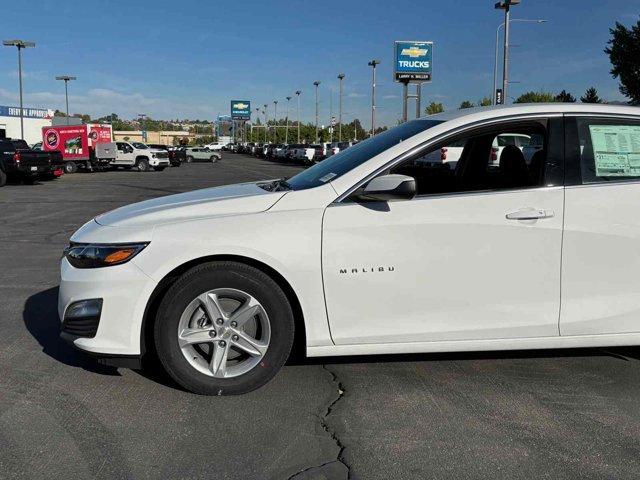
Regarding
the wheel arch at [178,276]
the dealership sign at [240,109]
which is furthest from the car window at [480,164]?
the dealership sign at [240,109]

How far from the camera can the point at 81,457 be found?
10.1 feet

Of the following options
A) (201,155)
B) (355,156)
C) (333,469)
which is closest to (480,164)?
(355,156)

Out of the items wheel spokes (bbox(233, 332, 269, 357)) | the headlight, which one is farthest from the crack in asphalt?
the headlight

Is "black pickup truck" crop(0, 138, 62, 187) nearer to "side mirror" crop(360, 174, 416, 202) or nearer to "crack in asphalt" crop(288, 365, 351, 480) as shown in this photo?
"side mirror" crop(360, 174, 416, 202)

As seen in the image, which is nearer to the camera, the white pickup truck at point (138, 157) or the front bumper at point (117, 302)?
the front bumper at point (117, 302)

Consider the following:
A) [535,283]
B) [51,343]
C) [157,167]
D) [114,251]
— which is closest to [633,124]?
[535,283]

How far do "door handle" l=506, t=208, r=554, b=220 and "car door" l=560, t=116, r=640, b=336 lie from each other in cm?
13

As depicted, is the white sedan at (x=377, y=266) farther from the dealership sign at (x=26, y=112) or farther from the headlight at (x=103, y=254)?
the dealership sign at (x=26, y=112)

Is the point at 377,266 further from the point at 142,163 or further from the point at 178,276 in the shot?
the point at 142,163

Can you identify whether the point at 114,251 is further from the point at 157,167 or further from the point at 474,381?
the point at 157,167

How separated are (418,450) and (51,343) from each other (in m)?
3.05

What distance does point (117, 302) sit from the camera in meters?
3.58

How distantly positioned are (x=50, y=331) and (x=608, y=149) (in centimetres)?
440

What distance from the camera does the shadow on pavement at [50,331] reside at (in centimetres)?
433
